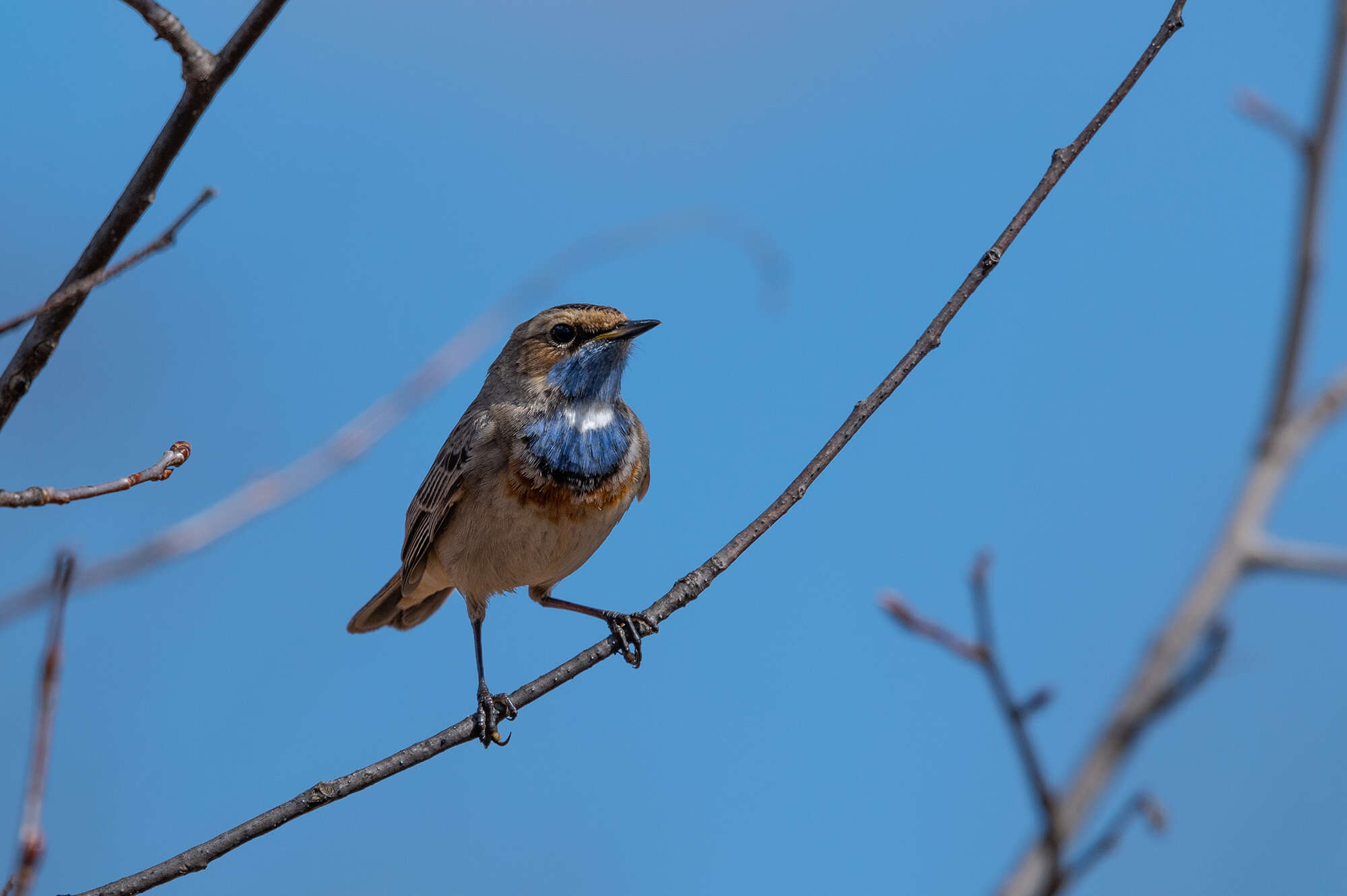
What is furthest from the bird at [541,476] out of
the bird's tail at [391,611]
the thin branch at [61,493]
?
the thin branch at [61,493]

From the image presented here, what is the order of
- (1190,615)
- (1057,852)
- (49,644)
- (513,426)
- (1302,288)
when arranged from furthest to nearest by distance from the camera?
(513,426) → (1302,288) → (1190,615) → (1057,852) → (49,644)

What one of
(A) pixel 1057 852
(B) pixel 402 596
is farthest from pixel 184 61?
(B) pixel 402 596

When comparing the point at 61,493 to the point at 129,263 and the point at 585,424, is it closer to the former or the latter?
the point at 129,263

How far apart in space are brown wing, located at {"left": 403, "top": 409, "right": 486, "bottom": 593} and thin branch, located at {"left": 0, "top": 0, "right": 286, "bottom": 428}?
342cm

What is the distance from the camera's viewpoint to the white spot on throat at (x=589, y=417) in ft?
19.7

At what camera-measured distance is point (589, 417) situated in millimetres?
6055

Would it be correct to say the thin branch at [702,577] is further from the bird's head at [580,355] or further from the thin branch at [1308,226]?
the bird's head at [580,355]

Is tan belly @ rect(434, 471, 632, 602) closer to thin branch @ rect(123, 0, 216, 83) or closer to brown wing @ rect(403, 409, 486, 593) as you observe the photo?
brown wing @ rect(403, 409, 486, 593)

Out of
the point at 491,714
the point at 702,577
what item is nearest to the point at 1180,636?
the point at 702,577

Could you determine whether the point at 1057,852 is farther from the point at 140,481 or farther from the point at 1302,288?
the point at 140,481

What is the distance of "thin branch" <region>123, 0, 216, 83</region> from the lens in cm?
275

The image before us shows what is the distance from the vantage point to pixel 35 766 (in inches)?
71.8

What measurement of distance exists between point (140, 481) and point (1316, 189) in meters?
3.05

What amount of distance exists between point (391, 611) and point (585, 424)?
1.99 metres
